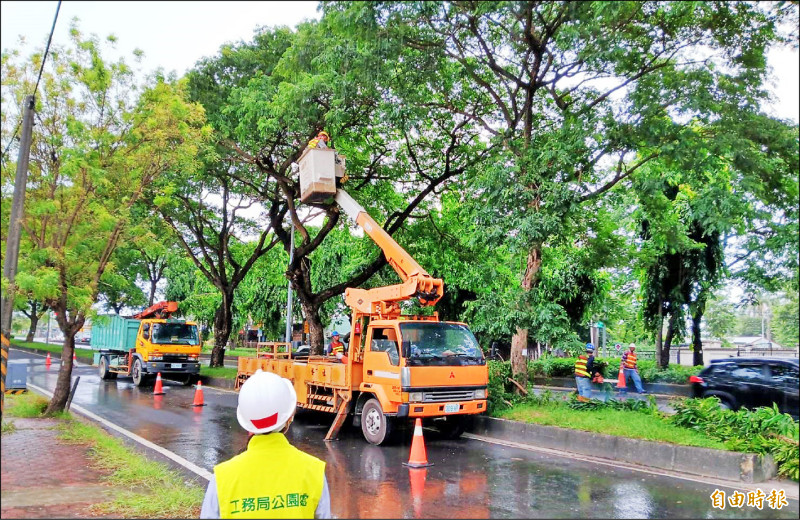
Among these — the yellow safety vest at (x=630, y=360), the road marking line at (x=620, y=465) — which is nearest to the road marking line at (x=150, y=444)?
the road marking line at (x=620, y=465)

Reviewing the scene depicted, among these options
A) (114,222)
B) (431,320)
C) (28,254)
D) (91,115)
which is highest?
(91,115)

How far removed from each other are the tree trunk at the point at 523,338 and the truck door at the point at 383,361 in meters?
3.07

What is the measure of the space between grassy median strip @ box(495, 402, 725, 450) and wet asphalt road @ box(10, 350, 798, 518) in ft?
2.65

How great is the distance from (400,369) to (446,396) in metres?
1.02

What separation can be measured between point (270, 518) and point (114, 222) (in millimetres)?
8968

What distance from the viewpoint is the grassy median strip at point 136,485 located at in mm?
5586

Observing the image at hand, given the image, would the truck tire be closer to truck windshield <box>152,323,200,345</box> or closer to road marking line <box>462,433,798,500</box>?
truck windshield <box>152,323,200,345</box>

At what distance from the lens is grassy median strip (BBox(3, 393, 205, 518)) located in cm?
559

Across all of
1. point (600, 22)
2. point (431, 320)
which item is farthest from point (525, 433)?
point (600, 22)

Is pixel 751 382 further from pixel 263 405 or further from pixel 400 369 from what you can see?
pixel 263 405

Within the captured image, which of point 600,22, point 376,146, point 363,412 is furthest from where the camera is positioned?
point 376,146

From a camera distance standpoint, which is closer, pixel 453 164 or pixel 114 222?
pixel 114 222

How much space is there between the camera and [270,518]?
256 centimetres

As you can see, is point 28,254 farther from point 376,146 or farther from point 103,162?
point 376,146
